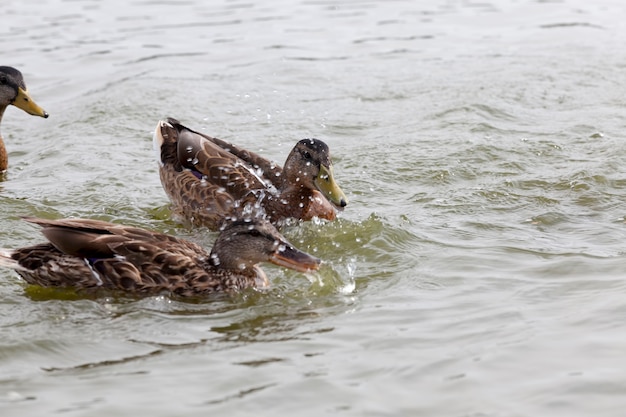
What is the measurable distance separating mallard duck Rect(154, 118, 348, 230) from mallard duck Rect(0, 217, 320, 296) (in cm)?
145

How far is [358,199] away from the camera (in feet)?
31.4

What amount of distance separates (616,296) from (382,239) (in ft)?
6.64

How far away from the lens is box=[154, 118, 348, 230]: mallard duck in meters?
8.88

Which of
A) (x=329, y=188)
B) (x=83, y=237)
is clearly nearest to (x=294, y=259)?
(x=83, y=237)

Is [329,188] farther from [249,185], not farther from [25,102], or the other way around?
[25,102]

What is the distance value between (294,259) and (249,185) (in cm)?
202

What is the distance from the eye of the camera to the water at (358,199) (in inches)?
224

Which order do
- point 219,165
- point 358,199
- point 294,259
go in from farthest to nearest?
point 358,199 < point 219,165 < point 294,259

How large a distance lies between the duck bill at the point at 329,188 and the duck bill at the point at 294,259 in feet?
4.74

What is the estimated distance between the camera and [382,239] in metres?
8.28

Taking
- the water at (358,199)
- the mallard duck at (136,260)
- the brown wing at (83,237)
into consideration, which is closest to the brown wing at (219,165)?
the water at (358,199)

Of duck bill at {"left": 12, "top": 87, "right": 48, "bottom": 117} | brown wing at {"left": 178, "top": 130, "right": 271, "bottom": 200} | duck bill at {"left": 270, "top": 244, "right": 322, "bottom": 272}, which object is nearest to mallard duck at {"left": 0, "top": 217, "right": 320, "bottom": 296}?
duck bill at {"left": 270, "top": 244, "right": 322, "bottom": 272}

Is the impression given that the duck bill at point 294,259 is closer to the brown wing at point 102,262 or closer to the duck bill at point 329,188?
the brown wing at point 102,262

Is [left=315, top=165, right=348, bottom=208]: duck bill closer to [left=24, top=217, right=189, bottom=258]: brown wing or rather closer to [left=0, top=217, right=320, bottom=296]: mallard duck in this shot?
[left=0, top=217, right=320, bottom=296]: mallard duck
